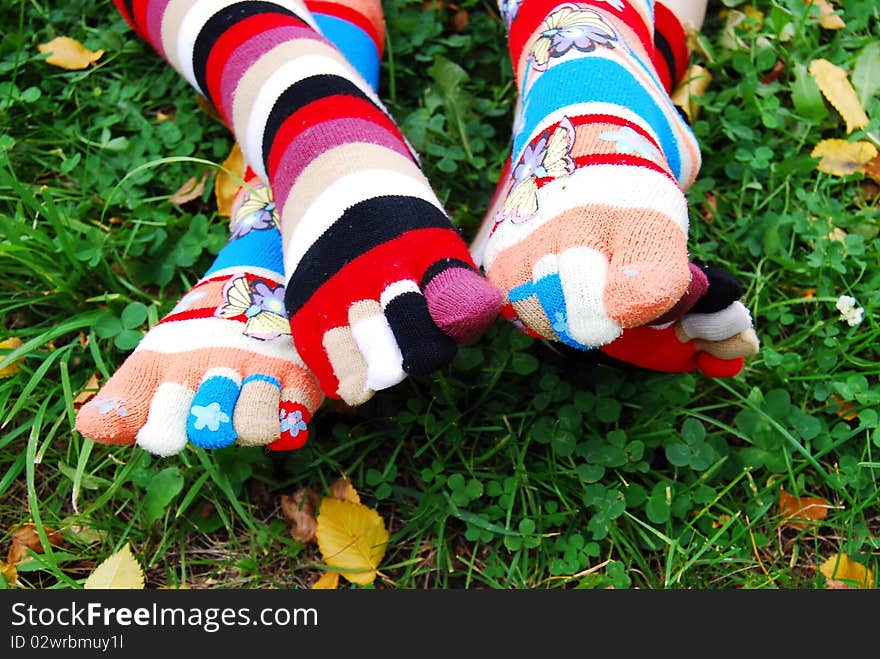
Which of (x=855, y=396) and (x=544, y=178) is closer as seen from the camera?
(x=544, y=178)

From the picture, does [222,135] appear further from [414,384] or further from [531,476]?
[531,476]

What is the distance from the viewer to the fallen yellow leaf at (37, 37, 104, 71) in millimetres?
1417

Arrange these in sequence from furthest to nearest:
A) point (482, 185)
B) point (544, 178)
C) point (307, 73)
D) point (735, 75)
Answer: point (735, 75) < point (482, 185) < point (307, 73) < point (544, 178)

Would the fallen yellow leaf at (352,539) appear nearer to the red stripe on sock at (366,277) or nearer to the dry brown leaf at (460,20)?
the red stripe on sock at (366,277)

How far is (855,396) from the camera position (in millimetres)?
1091

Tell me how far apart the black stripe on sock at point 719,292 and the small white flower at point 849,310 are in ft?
1.15

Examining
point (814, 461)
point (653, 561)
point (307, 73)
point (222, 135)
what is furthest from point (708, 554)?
point (222, 135)

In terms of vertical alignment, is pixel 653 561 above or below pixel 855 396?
below

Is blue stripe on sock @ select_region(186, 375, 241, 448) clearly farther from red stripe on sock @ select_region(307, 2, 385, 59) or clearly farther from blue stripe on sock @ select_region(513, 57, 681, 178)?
red stripe on sock @ select_region(307, 2, 385, 59)

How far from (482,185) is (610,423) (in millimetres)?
434

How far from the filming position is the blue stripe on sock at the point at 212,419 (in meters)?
0.86

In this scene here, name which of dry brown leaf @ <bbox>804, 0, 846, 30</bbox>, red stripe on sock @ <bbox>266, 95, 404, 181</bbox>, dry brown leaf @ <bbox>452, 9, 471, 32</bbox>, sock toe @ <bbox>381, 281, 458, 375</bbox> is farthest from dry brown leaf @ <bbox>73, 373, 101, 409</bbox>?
dry brown leaf @ <bbox>804, 0, 846, 30</bbox>

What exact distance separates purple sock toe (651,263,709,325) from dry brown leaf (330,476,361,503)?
47 cm

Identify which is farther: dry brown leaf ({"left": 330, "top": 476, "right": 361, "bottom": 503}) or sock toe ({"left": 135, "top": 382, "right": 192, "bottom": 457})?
dry brown leaf ({"left": 330, "top": 476, "right": 361, "bottom": 503})
